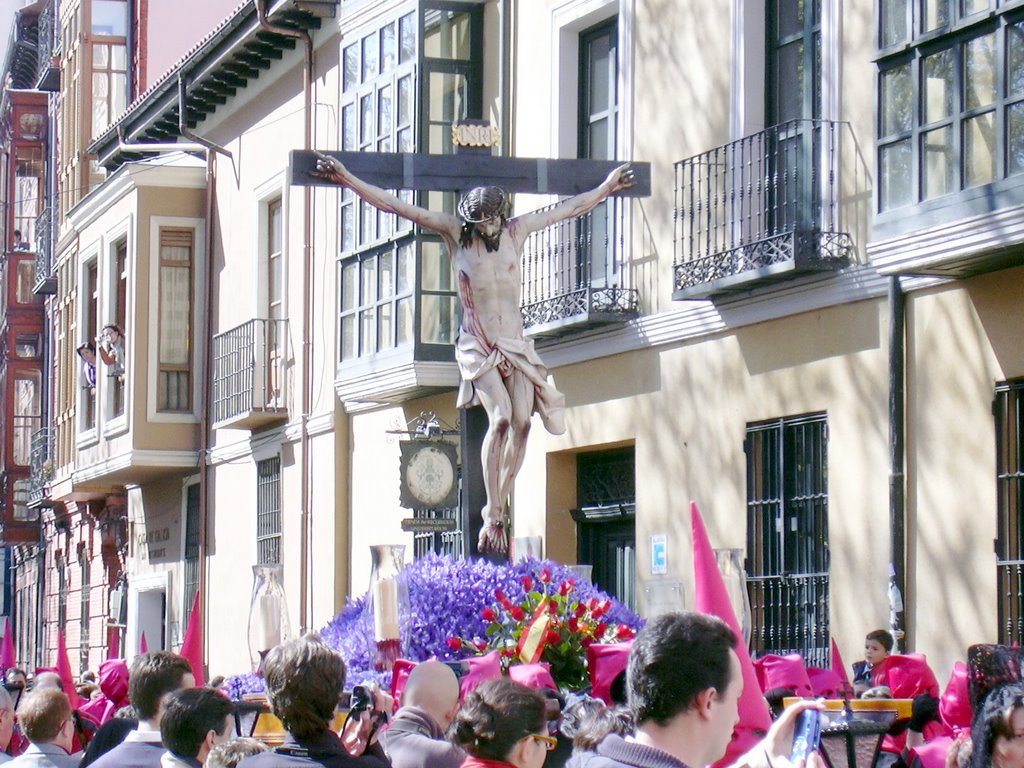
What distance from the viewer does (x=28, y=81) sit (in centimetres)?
4219

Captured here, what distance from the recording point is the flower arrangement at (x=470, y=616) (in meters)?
8.66

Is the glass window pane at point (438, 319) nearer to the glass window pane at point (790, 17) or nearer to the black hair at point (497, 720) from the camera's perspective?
the glass window pane at point (790, 17)

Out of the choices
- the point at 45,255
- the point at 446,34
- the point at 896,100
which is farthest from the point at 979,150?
the point at 45,255

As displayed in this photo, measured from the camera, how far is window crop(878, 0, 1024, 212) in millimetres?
11680

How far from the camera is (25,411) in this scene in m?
40.0

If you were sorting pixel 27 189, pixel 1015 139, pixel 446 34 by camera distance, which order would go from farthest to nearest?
pixel 27 189 → pixel 446 34 → pixel 1015 139

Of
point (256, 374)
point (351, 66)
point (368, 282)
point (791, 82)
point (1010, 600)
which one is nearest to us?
point (1010, 600)

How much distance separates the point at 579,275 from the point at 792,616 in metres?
3.92

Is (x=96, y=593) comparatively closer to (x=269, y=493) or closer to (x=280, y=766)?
(x=269, y=493)

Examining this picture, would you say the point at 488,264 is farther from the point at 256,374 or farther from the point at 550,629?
the point at 256,374

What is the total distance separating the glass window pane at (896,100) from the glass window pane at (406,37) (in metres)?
7.16

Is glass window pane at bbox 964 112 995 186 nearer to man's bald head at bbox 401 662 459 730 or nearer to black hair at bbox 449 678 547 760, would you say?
man's bald head at bbox 401 662 459 730

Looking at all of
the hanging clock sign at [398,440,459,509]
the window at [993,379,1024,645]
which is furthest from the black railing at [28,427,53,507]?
the window at [993,379,1024,645]

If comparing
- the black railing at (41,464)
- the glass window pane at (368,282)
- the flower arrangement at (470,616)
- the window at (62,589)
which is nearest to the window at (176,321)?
the glass window pane at (368,282)
